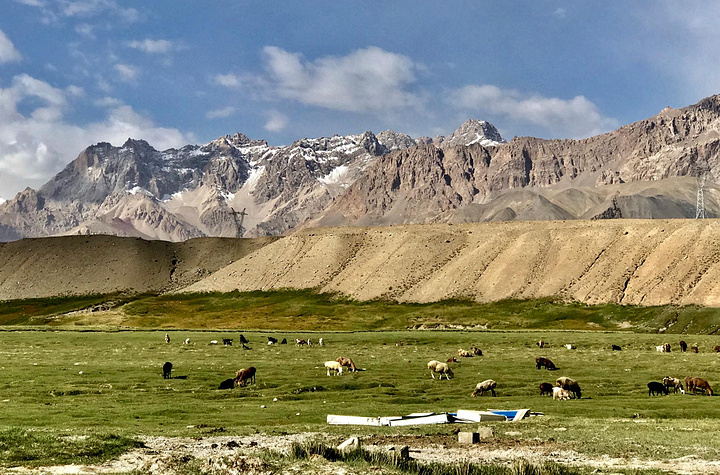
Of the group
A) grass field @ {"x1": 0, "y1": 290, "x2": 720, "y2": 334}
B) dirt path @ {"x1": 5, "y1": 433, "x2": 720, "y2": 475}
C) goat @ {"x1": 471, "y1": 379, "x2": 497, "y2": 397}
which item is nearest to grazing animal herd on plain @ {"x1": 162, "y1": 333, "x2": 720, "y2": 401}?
goat @ {"x1": 471, "y1": 379, "x2": 497, "y2": 397}

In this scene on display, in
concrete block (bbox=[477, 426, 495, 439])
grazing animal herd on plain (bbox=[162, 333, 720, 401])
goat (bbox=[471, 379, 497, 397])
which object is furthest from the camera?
goat (bbox=[471, 379, 497, 397])

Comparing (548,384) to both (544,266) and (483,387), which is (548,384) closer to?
(483,387)

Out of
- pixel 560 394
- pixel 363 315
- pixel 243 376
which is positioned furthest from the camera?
pixel 363 315

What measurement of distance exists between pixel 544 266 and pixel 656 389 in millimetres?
121709

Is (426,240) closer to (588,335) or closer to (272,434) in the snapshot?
(588,335)

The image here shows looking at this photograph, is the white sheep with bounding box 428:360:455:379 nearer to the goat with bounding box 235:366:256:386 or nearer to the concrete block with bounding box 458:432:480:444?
the goat with bounding box 235:366:256:386

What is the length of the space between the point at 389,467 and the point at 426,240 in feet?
581

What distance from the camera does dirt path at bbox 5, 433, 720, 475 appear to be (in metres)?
19.4

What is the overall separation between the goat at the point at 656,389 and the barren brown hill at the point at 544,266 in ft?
301

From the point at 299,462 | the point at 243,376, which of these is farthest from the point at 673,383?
the point at 299,462

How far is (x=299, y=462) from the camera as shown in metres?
20.0

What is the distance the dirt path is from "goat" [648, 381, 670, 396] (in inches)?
776

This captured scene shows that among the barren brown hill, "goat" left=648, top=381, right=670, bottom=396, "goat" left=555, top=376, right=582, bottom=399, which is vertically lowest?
"goat" left=648, top=381, right=670, bottom=396

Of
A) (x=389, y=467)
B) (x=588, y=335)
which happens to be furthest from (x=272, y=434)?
(x=588, y=335)
